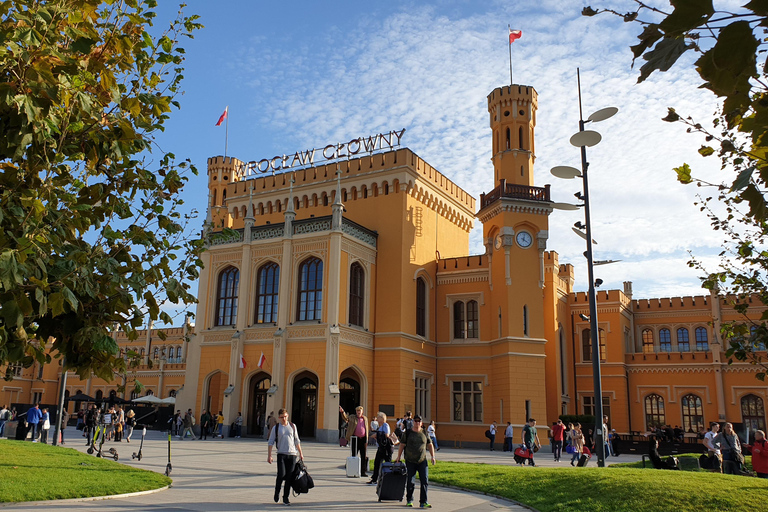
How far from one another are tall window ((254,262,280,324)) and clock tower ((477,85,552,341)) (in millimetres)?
11649

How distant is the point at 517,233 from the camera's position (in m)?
34.2

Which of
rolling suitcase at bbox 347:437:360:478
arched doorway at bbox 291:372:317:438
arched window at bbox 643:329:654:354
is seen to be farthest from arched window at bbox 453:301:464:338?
rolling suitcase at bbox 347:437:360:478

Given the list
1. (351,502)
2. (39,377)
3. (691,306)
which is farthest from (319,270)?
(39,377)

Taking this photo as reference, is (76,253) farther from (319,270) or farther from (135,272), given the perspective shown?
(319,270)

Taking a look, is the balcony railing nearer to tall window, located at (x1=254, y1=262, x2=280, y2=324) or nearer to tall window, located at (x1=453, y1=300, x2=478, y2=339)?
tall window, located at (x1=453, y1=300, x2=478, y2=339)

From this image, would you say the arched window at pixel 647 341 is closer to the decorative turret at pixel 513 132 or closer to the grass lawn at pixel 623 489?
the decorative turret at pixel 513 132

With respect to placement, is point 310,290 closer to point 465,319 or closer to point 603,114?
point 465,319

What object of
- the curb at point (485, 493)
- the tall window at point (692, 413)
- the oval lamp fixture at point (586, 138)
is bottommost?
the curb at point (485, 493)

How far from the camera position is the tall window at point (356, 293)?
109 feet

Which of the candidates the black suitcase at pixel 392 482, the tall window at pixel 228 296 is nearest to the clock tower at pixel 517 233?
the tall window at pixel 228 296

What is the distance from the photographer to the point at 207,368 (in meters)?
33.3

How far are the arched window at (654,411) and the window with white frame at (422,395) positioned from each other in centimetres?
1688

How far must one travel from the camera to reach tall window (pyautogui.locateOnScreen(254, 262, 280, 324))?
32.7m

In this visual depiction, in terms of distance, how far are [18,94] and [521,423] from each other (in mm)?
29639
